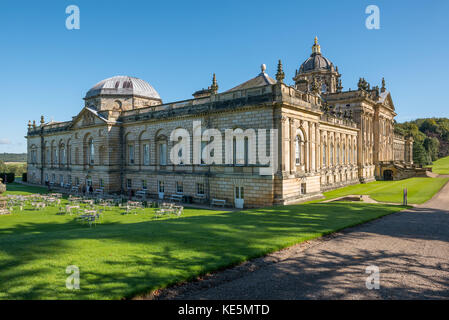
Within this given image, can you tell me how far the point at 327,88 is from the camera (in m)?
57.7

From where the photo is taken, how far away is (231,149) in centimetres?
2492

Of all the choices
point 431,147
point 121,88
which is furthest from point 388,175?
point 431,147

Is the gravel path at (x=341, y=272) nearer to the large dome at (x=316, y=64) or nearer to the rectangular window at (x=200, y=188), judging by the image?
the rectangular window at (x=200, y=188)

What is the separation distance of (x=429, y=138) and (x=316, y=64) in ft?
215

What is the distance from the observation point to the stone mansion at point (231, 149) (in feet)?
76.3

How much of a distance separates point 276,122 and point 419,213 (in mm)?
10735

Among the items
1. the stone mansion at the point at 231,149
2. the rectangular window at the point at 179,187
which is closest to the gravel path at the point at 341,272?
the stone mansion at the point at 231,149

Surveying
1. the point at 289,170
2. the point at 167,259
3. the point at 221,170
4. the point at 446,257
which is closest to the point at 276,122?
the point at 289,170

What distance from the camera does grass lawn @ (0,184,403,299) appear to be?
644 cm

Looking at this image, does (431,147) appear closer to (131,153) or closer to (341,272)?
(131,153)

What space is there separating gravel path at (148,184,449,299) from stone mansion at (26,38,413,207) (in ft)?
37.6

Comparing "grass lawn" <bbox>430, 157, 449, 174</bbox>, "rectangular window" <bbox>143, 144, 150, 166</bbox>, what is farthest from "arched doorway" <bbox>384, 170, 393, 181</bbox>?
"rectangular window" <bbox>143, 144, 150, 166</bbox>

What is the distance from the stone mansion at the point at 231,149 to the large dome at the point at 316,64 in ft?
0.79
